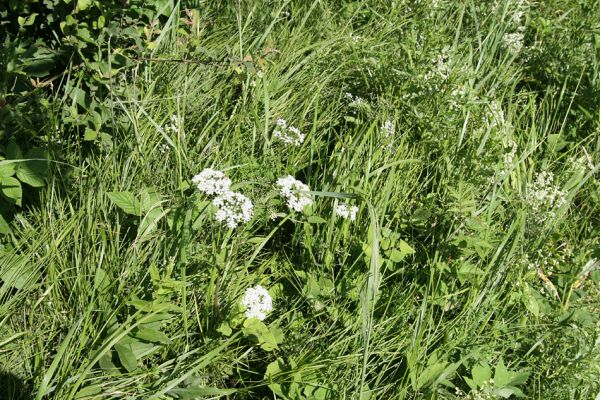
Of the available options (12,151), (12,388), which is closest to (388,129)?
(12,151)

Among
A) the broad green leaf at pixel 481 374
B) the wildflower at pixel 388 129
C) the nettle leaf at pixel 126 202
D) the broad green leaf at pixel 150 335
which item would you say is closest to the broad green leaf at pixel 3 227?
the nettle leaf at pixel 126 202

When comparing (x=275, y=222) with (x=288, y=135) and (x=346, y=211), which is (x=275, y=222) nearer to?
(x=346, y=211)

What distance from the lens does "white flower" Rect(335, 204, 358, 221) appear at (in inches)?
103

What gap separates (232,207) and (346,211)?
20.9 inches

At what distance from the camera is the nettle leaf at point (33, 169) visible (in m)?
2.35

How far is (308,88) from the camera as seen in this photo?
3.42 metres

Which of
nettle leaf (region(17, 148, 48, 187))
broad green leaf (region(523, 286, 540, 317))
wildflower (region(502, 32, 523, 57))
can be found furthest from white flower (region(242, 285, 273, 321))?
wildflower (region(502, 32, 523, 57))

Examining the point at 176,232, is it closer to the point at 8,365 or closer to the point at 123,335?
the point at 123,335

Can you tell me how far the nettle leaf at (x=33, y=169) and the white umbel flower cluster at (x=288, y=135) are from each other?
0.97 meters

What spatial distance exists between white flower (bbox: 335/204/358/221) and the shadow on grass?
4.16ft

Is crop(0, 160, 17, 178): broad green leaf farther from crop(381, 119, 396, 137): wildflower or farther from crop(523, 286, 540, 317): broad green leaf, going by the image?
crop(523, 286, 540, 317): broad green leaf

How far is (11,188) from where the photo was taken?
2.30m

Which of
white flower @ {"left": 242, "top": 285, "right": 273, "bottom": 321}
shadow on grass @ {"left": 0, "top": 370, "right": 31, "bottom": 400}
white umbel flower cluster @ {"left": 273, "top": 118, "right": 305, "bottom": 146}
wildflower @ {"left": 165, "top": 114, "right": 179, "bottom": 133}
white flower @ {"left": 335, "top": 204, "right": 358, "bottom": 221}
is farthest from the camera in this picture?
white umbel flower cluster @ {"left": 273, "top": 118, "right": 305, "bottom": 146}

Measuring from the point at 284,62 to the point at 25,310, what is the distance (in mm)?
1825
